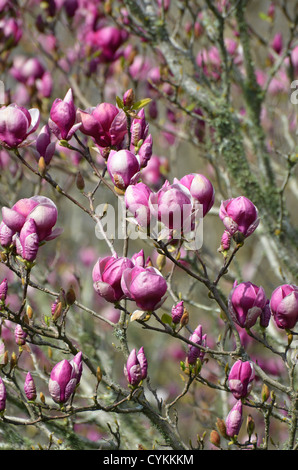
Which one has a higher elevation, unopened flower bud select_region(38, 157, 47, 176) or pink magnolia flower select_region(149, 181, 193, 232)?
pink magnolia flower select_region(149, 181, 193, 232)

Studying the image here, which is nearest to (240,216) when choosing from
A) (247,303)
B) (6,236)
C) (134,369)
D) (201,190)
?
(201,190)

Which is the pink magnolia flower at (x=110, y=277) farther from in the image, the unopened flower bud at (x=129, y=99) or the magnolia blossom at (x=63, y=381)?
the unopened flower bud at (x=129, y=99)

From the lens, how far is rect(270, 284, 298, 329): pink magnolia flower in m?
1.30

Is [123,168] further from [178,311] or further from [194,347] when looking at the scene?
[194,347]

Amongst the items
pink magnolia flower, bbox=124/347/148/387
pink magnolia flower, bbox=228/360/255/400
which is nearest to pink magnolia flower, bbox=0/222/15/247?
pink magnolia flower, bbox=124/347/148/387

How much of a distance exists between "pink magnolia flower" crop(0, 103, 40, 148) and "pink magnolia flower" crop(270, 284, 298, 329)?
773 mm

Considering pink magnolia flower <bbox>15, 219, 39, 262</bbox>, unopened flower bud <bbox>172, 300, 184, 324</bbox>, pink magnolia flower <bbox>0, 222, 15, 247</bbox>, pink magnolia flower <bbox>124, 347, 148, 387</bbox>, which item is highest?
pink magnolia flower <bbox>15, 219, 39, 262</bbox>

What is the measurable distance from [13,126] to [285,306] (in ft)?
2.69

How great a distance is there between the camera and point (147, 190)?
1.24m

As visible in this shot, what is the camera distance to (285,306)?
51.5 inches

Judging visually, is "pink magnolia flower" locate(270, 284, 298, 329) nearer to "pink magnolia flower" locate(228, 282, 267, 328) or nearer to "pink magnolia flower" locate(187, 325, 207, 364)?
"pink magnolia flower" locate(228, 282, 267, 328)

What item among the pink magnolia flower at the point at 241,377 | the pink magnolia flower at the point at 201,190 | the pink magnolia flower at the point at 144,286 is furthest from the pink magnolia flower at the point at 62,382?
the pink magnolia flower at the point at 201,190

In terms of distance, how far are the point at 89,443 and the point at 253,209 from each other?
1162 millimetres
